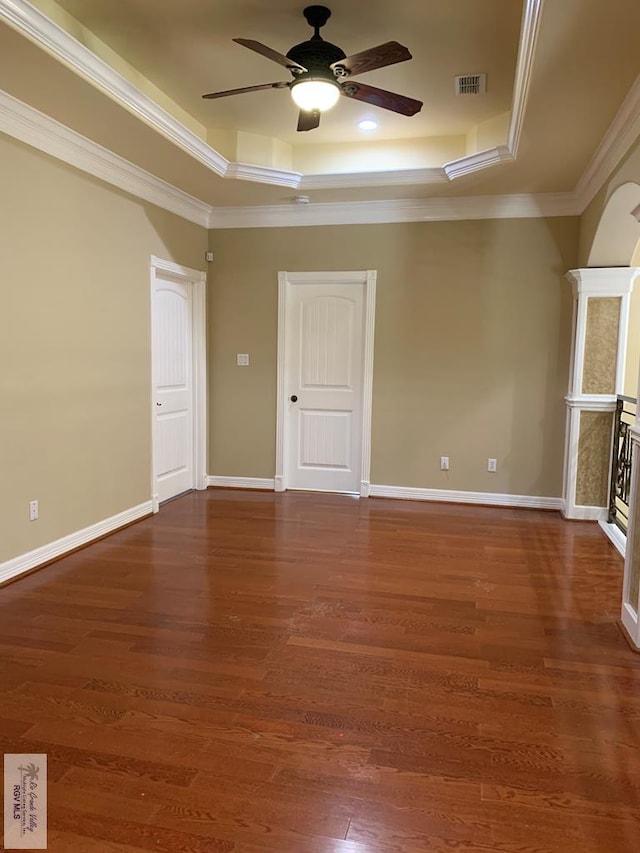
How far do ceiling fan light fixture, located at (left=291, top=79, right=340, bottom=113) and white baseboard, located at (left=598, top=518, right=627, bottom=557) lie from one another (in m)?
3.38

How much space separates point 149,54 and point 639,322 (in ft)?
15.4

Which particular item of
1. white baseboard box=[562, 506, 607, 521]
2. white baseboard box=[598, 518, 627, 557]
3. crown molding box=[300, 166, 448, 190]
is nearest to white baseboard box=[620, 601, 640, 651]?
white baseboard box=[598, 518, 627, 557]

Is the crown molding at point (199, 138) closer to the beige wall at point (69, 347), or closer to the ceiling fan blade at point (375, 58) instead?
the ceiling fan blade at point (375, 58)

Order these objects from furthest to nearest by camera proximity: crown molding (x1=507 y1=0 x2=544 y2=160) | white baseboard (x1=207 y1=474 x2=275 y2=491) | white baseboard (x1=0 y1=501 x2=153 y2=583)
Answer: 1. white baseboard (x1=207 y1=474 x2=275 y2=491)
2. white baseboard (x1=0 y1=501 x2=153 y2=583)
3. crown molding (x1=507 y1=0 x2=544 y2=160)

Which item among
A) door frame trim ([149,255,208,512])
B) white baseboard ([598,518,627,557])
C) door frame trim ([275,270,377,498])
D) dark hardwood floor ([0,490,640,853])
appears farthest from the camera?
door frame trim ([149,255,208,512])

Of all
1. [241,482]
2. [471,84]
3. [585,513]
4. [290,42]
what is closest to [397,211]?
[471,84]

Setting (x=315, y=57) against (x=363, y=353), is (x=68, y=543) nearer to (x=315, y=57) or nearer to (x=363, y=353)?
(x=363, y=353)

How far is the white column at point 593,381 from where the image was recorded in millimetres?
4699

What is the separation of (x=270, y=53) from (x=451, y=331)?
2994mm

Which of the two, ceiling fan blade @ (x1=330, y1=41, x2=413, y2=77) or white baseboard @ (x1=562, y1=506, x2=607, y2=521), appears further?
white baseboard @ (x1=562, y1=506, x2=607, y2=521)

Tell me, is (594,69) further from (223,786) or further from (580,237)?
(223,786)

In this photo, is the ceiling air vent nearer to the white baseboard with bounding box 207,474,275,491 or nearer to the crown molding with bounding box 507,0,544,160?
the crown molding with bounding box 507,0,544,160

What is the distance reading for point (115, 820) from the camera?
1697 mm

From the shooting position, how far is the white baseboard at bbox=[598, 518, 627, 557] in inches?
164
